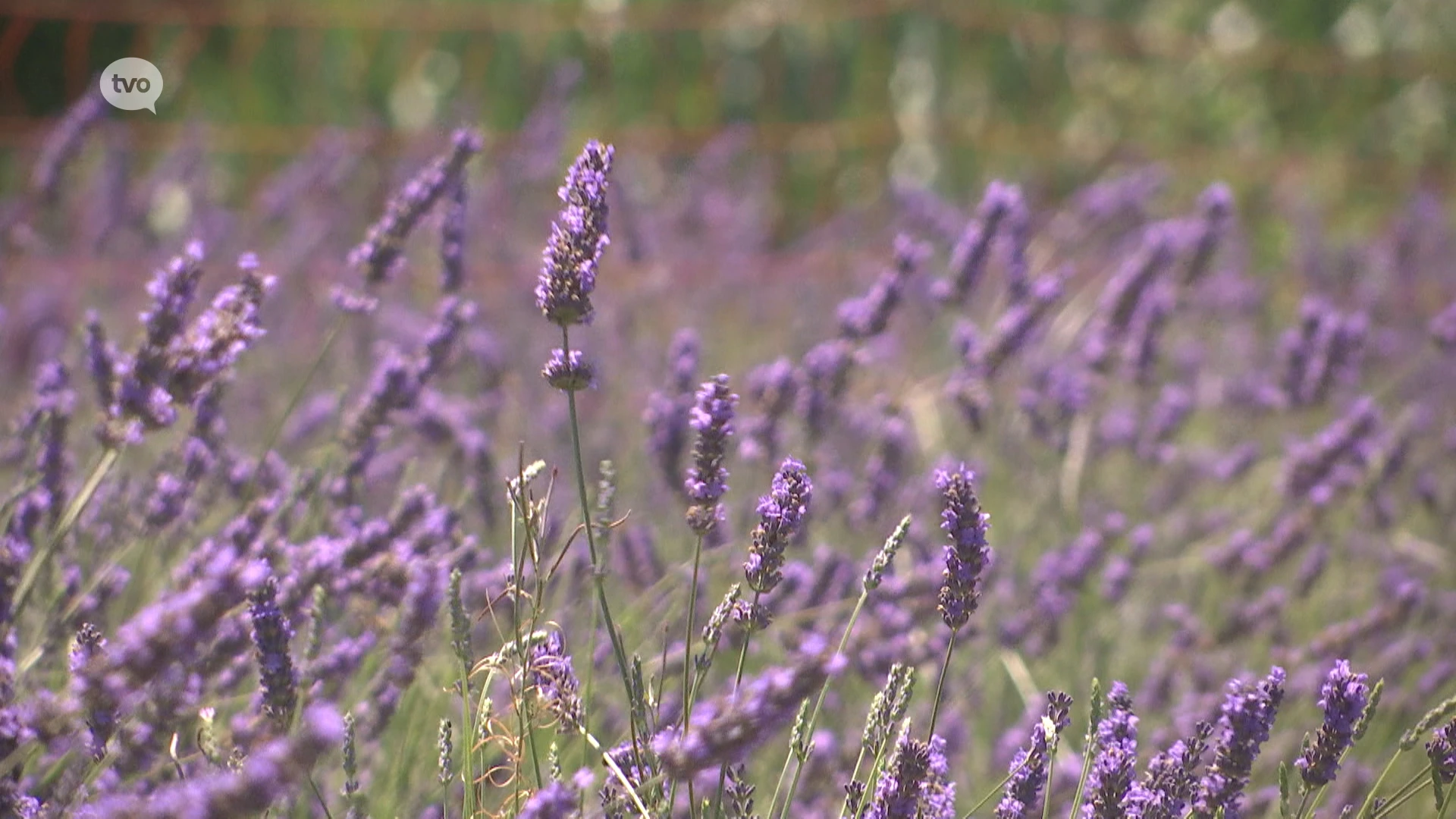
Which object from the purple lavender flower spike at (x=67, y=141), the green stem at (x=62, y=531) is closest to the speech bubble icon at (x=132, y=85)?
the purple lavender flower spike at (x=67, y=141)

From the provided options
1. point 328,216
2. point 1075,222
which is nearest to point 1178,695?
point 1075,222

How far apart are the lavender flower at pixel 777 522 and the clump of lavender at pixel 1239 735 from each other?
0.42 meters

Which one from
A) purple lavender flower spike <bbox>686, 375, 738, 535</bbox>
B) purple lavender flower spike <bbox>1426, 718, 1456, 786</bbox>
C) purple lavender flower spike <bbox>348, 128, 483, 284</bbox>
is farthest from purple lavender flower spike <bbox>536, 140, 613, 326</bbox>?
purple lavender flower spike <bbox>1426, 718, 1456, 786</bbox>

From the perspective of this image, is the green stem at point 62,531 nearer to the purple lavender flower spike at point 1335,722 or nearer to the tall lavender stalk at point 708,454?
the tall lavender stalk at point 708,454

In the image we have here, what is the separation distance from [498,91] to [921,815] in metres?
6.35

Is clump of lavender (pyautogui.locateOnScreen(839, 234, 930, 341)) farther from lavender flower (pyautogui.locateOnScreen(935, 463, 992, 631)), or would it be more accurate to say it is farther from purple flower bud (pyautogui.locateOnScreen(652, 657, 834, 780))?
purple flower bud (pyautogui.locateOnScreen(652, 657, 834, 780))

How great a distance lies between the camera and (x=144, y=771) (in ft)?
4.59

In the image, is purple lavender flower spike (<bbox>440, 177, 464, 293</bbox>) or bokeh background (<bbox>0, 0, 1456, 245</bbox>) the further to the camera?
bokeh background (<bbox>0, 0, 1456, 245</bbox>)

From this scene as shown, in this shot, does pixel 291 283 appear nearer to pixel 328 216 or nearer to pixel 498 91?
pixel 328 216

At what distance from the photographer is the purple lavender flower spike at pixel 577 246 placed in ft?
4.46

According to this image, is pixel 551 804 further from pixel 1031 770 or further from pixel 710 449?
pixel 1031 770

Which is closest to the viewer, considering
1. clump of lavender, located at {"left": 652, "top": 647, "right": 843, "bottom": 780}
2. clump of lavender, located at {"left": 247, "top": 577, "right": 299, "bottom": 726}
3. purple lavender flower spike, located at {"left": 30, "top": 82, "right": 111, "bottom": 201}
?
clump of lavender, located at {"left": 652, "top": 647, "right": 843, "bottom": 780}

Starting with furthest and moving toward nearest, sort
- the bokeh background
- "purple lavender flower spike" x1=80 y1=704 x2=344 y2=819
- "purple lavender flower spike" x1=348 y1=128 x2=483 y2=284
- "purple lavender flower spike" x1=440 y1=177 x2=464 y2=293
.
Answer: the bokeh background
"purple lavender flower spike" x1=440 y1=177 x2=464 y2=293
"purple lavender flower spike" x1=348 y1=128 x2=483 y2=284
"purple lavender flower spike" x1=80 y1=704 x2=344 y2=819

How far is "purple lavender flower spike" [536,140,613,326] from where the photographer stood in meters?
1.36
